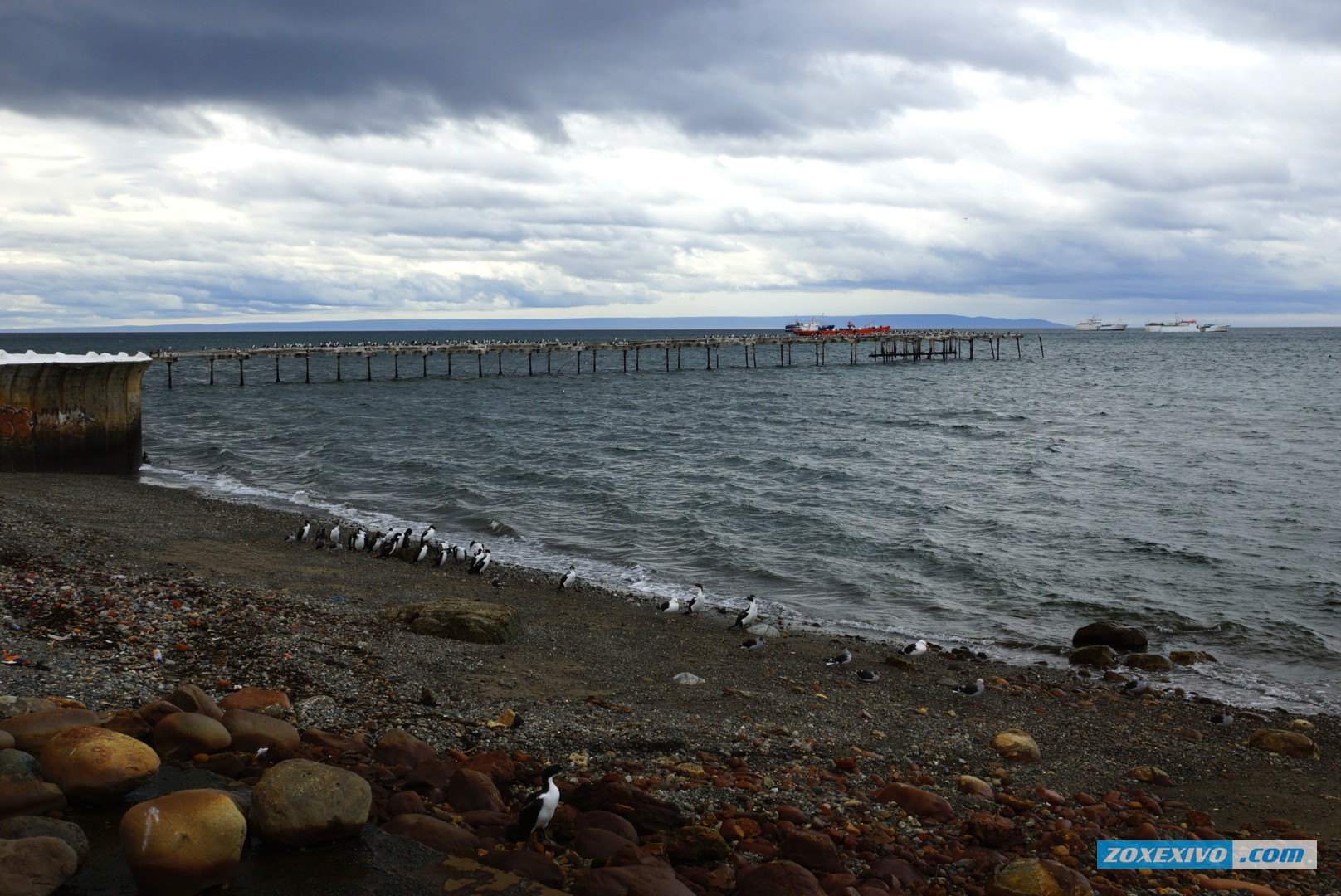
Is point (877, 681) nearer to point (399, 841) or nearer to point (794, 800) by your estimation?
point (794, 800)

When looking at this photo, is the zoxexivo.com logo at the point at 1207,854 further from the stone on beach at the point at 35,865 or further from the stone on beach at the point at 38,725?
the stone on beach at the point at 38,725

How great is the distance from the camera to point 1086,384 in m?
86.8

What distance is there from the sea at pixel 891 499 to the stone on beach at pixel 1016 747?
5.00 m

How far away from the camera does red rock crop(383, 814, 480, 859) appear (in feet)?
22.4

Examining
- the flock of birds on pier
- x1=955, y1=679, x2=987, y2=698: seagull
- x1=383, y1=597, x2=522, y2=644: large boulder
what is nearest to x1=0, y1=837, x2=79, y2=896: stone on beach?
x1=383, y1=597, x2=522, y2=644: large boulder

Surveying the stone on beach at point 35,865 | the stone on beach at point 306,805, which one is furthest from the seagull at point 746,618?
the stone on beach at point 35,865

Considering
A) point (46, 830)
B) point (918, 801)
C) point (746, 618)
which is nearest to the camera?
point (46, 830)

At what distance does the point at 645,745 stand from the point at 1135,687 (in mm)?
8497

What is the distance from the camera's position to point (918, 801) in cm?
909

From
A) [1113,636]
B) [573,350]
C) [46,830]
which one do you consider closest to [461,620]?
[46,830]

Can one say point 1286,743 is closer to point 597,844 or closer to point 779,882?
point 779,882

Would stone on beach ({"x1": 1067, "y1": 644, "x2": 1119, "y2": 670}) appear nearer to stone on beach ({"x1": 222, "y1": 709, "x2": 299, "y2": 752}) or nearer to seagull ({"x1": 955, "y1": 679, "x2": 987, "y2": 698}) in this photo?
seagull ({"x1": 955, "y1": 679, "x2": 987, "y2": 698})

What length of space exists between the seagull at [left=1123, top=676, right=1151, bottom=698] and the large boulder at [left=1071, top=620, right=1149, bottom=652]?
2.22 m

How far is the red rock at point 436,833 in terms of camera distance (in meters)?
6.83
